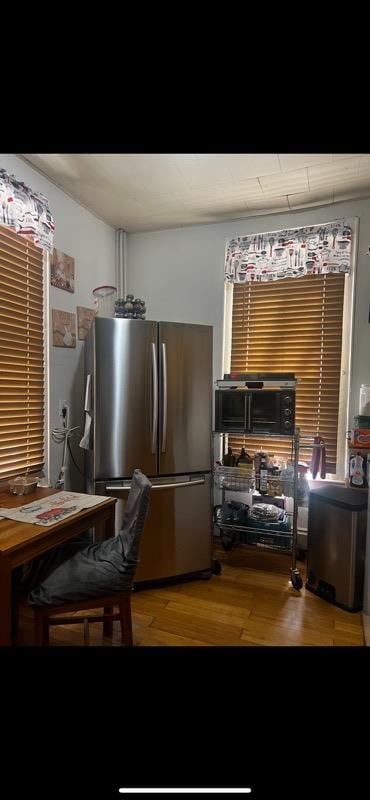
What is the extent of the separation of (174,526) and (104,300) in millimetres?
1783

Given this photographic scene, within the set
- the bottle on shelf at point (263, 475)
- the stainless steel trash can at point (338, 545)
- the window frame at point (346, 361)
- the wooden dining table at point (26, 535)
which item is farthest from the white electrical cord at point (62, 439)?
the window frame at point (346, 361)

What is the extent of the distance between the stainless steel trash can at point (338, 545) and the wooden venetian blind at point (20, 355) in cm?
181

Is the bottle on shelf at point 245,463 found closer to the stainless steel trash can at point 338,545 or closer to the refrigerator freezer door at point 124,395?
the stainless steel trash can at point 338,545

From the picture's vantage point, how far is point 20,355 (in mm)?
2111

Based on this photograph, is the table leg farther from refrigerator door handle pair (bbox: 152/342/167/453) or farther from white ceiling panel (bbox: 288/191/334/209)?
white ceiling panel (bbox: 288/191/334/209)

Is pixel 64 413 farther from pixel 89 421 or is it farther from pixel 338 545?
pixel 338 545

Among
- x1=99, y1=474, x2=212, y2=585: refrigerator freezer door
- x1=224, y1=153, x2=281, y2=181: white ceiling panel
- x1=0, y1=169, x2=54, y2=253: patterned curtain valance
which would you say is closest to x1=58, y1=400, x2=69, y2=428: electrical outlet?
x1=99, y1=474, x2=212, y2=585: refrigerator freezer door

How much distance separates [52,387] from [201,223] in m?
1.78

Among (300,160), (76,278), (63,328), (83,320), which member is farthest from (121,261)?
(300,160)

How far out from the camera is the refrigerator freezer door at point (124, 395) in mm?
2088

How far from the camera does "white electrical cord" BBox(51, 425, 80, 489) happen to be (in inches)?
91.6

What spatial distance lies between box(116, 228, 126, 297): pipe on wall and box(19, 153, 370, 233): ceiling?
0.20m
